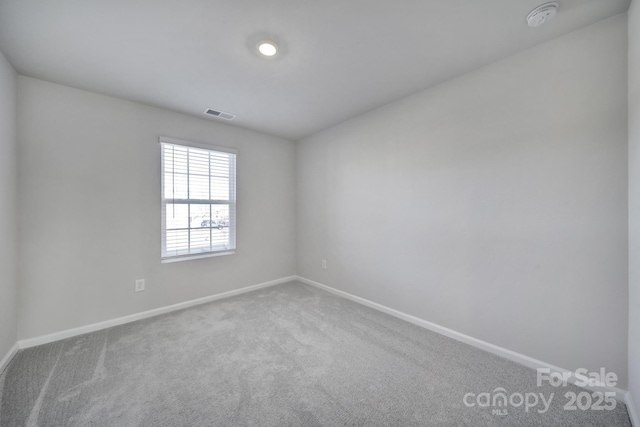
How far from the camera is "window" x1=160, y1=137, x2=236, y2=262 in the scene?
2.93 metres

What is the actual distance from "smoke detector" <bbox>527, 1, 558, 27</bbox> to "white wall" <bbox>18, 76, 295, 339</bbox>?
129 inches

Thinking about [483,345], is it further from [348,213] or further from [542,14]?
[542,14]

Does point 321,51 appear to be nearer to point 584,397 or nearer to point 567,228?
point 567,228

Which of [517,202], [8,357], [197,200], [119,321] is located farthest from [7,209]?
[517,202]

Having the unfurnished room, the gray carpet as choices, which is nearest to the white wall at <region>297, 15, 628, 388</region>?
the unfurnished room

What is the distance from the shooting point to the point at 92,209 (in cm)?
246

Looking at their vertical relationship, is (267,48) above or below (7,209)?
above

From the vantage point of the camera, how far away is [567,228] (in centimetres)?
173

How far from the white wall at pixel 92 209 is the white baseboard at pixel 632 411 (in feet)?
12.4

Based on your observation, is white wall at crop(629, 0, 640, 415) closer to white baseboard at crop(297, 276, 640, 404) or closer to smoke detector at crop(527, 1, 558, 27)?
white baseboard at crop(297, 276, 640, 404)

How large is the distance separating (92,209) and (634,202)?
436cm

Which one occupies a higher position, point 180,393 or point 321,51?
point 321,51

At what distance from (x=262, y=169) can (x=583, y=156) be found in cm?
349

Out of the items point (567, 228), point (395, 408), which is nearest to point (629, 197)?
point (567, 228)
